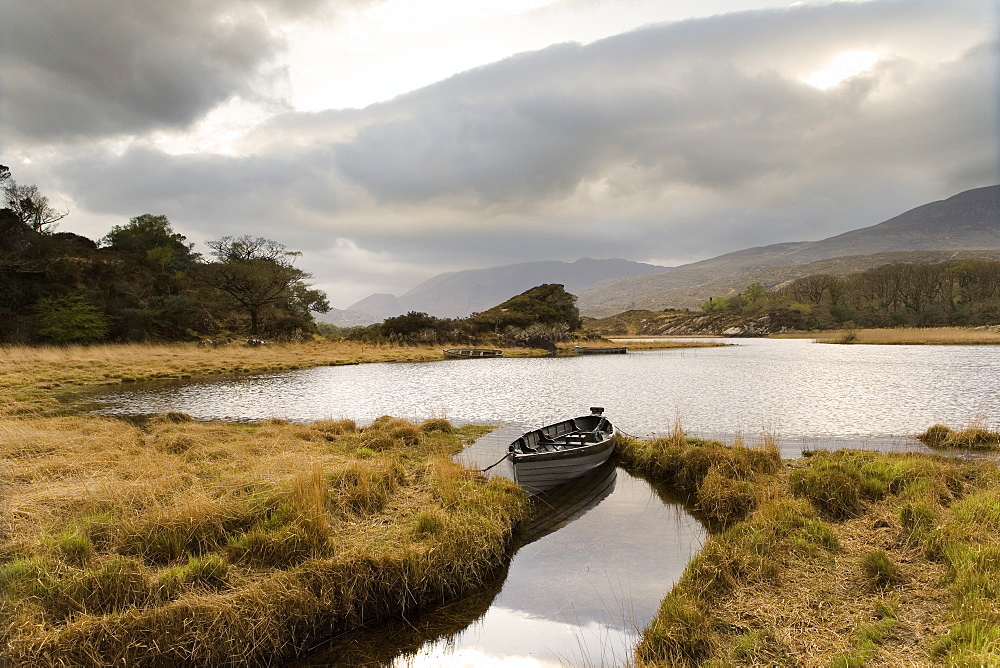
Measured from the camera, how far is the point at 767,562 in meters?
8.20

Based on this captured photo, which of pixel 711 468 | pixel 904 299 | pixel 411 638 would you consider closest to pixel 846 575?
pixel 711 468

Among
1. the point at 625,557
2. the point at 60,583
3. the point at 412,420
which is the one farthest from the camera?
the point at 412,420

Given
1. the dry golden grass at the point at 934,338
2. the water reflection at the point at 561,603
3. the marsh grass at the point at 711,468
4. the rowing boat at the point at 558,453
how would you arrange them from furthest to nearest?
the dry golden grass at the point at 934,338
the rowing boat at the point at 558,453
the marsh grass at the point at 711,468
the water reflection at the point at 561,603

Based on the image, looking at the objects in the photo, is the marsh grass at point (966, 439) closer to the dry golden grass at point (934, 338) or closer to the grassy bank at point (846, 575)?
the grassy bank at point (846, 575)

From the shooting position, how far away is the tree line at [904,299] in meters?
123

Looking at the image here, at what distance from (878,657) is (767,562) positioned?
100 inches

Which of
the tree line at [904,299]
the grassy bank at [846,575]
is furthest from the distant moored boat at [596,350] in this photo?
the tree line at [904,299]

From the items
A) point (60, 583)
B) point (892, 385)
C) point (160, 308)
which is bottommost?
point (892, 385)

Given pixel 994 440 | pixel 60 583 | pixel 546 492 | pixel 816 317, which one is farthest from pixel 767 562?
pixel 816 317

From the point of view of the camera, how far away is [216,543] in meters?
8.44

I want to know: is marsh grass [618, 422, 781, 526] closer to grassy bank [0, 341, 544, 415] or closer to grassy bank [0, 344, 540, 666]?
grassy bank [0, 344, 540, 666]

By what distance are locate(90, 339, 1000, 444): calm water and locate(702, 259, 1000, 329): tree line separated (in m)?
97.5

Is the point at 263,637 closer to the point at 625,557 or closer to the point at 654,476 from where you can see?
the point at 625,557

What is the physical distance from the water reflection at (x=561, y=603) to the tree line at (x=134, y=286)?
2331 inches
